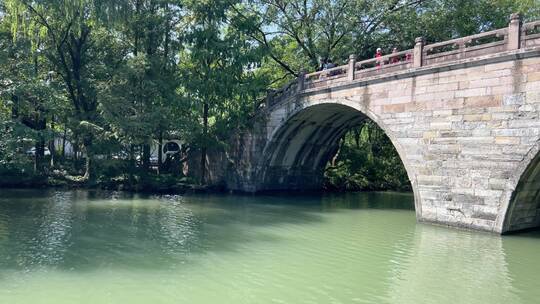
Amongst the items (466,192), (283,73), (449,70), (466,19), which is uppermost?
(466,19)

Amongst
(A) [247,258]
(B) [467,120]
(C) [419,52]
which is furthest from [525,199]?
(A) [247,258]

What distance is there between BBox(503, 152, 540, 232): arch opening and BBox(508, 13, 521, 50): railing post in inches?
109

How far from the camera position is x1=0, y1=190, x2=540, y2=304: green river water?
293 inches

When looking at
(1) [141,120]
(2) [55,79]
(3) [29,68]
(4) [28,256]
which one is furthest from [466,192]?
(2) [55,79]

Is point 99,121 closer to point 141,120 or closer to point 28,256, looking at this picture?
point 141,120

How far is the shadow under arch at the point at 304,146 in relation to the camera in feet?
67.3

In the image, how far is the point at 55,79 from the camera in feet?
74.5

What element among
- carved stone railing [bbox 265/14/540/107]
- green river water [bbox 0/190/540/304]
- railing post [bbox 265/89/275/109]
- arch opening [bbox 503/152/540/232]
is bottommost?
green river water [bbox 0/190/540/304]

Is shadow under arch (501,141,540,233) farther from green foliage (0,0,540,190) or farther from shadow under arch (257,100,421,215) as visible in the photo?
green foliage (0,0,540,190)

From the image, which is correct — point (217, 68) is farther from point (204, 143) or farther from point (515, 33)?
point (515, 33)

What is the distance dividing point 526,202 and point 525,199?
176 mm

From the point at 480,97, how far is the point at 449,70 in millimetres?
1262

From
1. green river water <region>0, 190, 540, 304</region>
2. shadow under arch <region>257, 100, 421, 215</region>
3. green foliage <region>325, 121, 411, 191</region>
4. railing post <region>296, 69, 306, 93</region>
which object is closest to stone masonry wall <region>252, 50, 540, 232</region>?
green river water <region>0, 190, 540, 304</region>

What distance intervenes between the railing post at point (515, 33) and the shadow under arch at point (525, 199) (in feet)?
8.38
